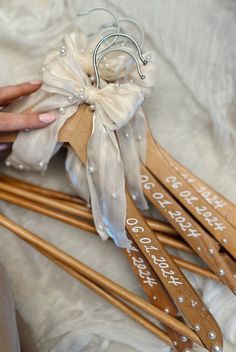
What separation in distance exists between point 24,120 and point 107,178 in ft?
0.41

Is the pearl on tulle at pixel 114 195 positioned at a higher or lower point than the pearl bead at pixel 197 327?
higher

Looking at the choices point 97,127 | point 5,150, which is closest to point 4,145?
point 5,150

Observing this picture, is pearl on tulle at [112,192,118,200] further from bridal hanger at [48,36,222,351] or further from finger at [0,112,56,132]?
finger at [0,112,56,132]

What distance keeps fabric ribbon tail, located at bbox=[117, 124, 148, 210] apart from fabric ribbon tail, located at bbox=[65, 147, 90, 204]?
0.05m

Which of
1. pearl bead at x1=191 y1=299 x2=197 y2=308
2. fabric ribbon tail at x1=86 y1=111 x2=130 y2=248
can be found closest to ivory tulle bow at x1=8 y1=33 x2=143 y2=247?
fabric ribbon tail at x1=86 y1=111 x2=130 y2=248

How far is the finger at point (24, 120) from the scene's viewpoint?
2.01ft

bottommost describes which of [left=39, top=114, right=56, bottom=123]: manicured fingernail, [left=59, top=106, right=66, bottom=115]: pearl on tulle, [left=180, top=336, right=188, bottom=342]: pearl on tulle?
[left=180, top=336, right=188, bottom=342]: pearl on tulle

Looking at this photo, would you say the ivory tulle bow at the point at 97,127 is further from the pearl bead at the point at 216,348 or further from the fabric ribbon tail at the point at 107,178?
the pearl bead at the point at 216,348

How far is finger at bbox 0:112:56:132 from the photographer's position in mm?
614

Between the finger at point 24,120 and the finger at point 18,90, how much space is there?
37 millimetres

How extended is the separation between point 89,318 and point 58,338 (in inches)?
1.8

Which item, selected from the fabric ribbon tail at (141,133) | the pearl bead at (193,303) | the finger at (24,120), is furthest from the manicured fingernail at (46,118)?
the pearl bead at (193,303)

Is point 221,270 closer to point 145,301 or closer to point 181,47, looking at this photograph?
point 145,301

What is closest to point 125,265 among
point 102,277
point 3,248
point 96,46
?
point 102,277
